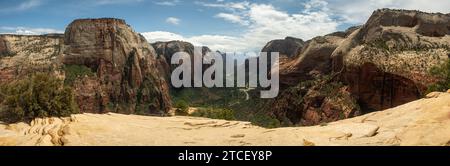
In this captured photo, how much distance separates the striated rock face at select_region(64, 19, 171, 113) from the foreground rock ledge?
103956 millimetres

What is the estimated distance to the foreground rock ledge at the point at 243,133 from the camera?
25031mm

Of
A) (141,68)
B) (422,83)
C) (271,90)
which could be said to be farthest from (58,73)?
(422,83)

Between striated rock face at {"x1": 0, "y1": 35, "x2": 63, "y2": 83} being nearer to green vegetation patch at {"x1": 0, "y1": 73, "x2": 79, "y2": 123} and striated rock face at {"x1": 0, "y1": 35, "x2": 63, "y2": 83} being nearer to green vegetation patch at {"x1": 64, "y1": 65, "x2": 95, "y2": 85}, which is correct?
green vegetation patch at {"x1": 64, "y1": 65, "x2": 95, "y2": 85}

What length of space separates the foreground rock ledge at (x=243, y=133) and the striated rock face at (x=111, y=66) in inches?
4093

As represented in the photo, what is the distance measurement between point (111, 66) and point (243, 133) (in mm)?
121557

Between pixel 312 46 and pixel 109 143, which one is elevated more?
pixel 312 46

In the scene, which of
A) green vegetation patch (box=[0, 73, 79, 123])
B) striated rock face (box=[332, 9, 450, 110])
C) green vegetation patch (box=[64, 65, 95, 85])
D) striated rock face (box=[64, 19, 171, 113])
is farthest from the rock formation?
green vegetation patch (box=[0, 73, 79, 123])

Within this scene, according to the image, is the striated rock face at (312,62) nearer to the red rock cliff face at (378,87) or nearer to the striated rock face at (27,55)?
the red rock cliff face at (378,87)

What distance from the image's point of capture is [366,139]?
84.8ft

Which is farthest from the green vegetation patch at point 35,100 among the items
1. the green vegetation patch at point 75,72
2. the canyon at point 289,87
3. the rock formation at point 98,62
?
the green vegetation patch at point 75,72
